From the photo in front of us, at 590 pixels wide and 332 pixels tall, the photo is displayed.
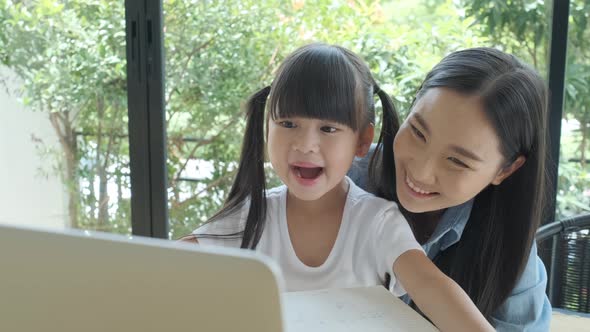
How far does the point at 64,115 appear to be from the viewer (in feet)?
7.13

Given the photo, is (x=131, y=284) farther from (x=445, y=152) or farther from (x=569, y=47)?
(x=569, y=47)

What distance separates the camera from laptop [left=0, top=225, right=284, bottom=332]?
1.54ft

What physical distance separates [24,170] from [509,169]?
72.0 inches

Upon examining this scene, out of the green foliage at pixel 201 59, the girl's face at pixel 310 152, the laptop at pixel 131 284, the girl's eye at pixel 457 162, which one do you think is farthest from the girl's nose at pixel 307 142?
the green foliage at pixel 201 59

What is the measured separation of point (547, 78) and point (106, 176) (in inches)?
58.2

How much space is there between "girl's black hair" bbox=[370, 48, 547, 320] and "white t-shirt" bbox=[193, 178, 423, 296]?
79mm

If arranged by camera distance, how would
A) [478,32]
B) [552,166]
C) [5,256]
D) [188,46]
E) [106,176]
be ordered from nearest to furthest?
[5,256] < [552,166] < [478,32] < [188,46] < [106,176]

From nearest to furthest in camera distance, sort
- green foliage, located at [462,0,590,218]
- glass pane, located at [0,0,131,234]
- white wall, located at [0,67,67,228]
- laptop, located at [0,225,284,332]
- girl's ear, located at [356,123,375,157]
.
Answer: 1. laptop, located at [0,225,284,332]
2. girl's ear, located at [356,123,375,157]
3. green foliage, located at [462,0,590,218]
4. glass pane, located at [0,0,131,234]
5. white wall, located at [0,67,67,228]

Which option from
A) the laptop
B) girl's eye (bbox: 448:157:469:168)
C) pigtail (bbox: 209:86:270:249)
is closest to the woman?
girl's eye (bbox: 448:157:469:168)

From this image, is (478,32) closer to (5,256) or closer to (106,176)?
(106,176)

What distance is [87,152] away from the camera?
2.21 m

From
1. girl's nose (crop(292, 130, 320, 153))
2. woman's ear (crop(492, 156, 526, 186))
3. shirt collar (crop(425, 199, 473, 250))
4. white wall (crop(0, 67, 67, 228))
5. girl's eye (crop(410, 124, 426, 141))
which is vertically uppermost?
girl's eye (crop(410, 124, 426, 141))

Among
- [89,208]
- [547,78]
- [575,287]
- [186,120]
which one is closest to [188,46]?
[186,120]

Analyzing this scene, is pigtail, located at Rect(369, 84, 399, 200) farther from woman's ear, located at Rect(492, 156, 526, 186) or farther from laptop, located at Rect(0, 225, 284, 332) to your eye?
laptop, located at Rect(0, 225, 284, 332)
